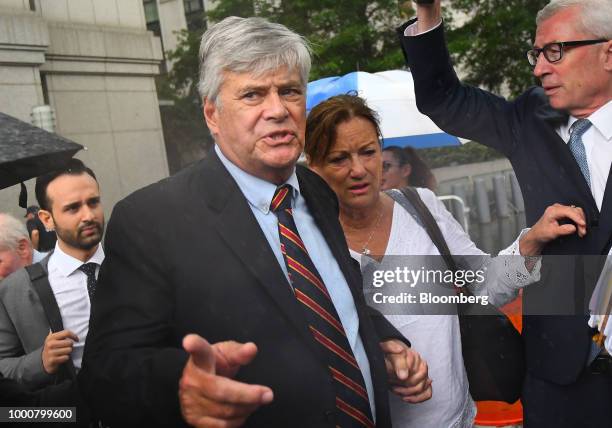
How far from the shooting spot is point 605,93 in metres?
1.52

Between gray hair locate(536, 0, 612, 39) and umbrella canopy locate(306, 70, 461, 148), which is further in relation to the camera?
umbrella canopy locate(306, 70, 461, 148)

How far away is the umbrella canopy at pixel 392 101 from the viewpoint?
6.30 feet

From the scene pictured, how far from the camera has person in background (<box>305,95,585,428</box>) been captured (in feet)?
5.42

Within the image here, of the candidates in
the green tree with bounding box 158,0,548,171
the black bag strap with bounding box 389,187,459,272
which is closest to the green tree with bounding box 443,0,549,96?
the green tree with bounding box 158,0,548,171

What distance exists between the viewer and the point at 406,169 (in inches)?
80.2

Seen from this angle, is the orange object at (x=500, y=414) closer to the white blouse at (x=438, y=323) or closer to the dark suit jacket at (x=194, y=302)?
the white blouse at (x=438, y=323)

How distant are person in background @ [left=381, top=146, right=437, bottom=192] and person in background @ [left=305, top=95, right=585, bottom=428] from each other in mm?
253

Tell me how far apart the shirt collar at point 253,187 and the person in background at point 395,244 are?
0.31 meters

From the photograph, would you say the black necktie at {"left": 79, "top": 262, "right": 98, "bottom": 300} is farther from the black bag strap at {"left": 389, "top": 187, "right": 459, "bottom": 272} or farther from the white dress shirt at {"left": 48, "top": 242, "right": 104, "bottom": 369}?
the black bag strap at {"left": 389, "top": 187, "right": 459, "bottom": 272}

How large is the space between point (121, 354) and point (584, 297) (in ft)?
3.37

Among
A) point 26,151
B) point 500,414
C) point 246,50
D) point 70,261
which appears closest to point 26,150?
point 26,151

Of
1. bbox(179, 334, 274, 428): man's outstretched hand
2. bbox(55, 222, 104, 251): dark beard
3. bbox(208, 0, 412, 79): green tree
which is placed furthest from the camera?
bbox(208, 0, 412, 79): green tree

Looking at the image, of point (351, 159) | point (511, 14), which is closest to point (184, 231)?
point (351, 159)

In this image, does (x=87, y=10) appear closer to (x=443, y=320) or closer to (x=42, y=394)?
(x=42, y=394)
